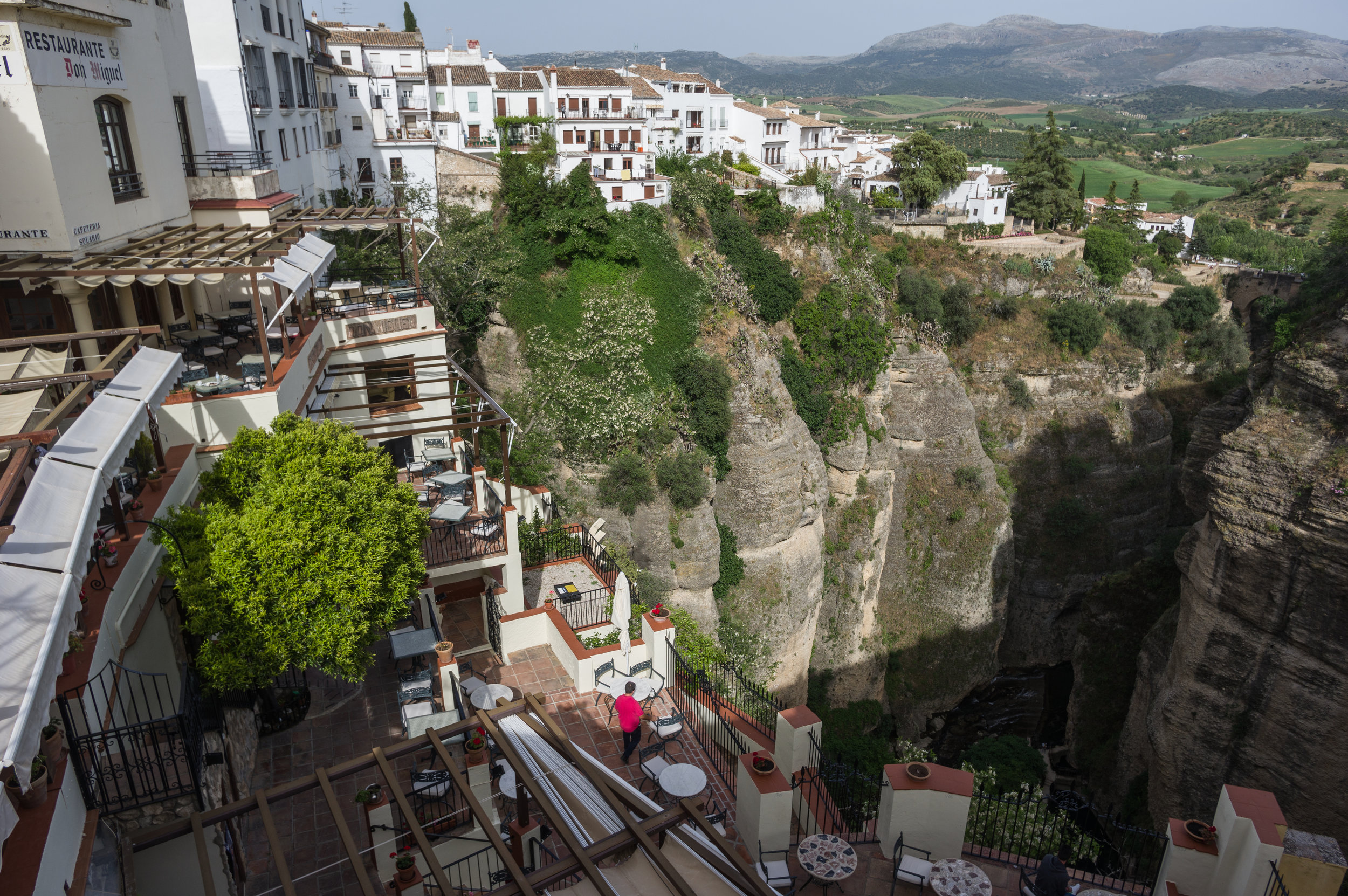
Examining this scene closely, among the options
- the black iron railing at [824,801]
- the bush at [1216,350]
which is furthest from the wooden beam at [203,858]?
the bush at [1216,350]

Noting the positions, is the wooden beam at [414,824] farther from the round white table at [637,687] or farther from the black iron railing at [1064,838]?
the black iron railing at [1064,838]

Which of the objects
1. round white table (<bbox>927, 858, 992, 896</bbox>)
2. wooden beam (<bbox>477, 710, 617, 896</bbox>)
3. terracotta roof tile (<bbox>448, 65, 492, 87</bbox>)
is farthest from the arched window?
terracotta roof tile (<bbox>448, 65, 492, 87</bbox>)

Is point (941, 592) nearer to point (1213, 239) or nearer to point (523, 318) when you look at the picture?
point (523, 318)

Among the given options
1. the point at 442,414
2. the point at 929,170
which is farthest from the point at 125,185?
the point at 929,170

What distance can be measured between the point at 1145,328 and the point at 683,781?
142 ft

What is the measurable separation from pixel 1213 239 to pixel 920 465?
56.5 m

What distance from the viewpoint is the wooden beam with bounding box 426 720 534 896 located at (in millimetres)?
7273

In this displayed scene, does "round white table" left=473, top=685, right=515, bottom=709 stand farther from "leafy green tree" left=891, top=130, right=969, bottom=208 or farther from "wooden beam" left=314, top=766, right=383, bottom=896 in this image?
"leafy green tree" left=891, top=130, right=969, bottom=208

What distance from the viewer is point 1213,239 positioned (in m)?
72.9

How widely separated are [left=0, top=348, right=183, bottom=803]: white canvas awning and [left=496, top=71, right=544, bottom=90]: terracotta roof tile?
128 ft

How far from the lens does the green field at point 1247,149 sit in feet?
460

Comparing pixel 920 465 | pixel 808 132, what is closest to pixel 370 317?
pixel 920 465

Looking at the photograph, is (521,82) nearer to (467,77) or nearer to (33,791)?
(467,77)

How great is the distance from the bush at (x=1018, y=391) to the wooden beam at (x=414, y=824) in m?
38.4
